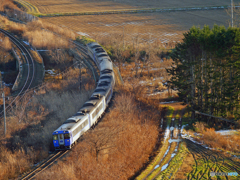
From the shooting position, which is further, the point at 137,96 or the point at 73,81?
the point at 73,81

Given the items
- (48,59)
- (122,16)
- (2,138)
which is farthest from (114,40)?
(2,138)

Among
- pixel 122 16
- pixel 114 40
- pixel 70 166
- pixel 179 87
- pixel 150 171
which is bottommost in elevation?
pixel 150 171

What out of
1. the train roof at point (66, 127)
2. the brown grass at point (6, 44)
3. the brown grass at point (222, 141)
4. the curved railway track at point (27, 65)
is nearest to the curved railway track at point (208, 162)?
the brown grass at point (222, 141)

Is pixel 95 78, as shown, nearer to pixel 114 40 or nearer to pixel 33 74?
pixel 33 74

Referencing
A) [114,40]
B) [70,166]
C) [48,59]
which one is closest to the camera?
[70,166]

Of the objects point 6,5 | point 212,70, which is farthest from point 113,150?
point 6,5

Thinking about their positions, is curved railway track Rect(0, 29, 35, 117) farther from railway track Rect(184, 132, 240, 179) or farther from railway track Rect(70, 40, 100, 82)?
railway track Rect(184, 132, 240, 179)

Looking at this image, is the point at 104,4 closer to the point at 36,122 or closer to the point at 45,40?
the point at 45,40

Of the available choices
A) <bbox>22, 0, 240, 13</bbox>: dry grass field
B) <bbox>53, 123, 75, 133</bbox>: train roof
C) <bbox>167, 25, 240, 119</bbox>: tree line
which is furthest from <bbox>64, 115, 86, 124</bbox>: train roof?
<bbox>22, 0, 240, 13</bbox>: dry grass field
